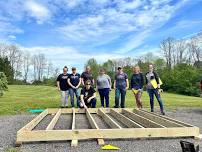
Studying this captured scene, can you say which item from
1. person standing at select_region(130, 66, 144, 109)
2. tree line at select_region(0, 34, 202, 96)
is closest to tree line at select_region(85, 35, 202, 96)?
tree line at select_region(0, 34, 202, 96)

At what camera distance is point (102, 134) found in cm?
529

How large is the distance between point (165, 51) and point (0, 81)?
117ft

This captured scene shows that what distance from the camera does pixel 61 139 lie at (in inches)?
204

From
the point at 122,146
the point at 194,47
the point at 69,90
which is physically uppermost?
the point at 194,47

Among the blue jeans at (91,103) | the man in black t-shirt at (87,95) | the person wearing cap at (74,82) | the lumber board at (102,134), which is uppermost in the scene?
the person wearing cap at (74,82)

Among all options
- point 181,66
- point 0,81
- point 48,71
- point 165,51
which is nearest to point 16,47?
point 48,71

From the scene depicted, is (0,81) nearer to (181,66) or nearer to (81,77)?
(81,77)

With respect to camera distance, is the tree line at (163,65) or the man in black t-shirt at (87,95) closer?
the man in black t-shirt at (87,95)

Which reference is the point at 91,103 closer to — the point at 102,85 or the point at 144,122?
the point at 102,85

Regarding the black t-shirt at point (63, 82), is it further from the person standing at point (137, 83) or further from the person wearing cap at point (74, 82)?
the person standing at point (137, 83)

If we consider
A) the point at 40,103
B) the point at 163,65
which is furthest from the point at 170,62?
the point at 40,103

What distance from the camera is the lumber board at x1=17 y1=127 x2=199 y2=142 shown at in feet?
16.8

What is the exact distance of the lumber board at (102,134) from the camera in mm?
5117

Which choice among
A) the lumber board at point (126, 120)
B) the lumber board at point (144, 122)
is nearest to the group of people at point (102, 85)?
the lumber board at point (126, 120)
